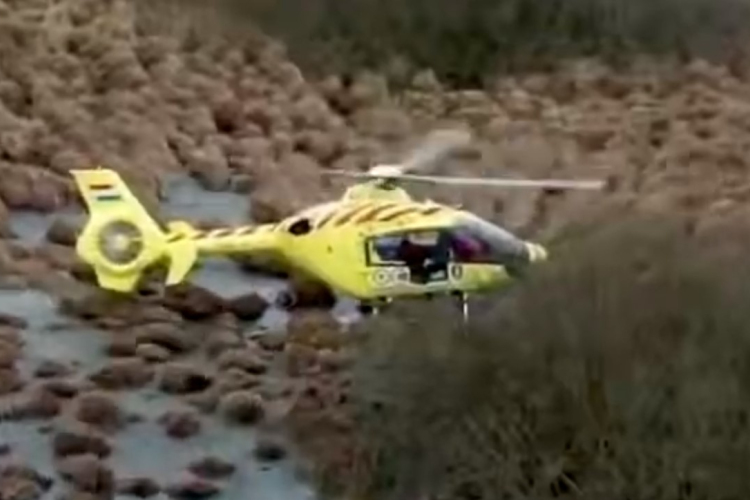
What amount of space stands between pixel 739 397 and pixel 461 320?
0.51 meters

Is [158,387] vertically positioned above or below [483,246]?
below

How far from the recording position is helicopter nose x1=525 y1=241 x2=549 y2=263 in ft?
10.9

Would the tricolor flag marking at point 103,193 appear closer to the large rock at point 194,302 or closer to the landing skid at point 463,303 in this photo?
the large rock at point 194,302

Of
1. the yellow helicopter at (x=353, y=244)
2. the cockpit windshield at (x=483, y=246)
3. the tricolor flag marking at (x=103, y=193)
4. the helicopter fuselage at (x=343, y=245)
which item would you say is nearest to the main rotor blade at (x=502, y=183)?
the yellow helicopter at (x=353, y=244)

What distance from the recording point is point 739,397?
2.81 meters

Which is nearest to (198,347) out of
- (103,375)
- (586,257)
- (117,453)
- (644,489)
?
(103,375)

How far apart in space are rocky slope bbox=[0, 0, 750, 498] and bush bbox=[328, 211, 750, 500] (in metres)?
0.14

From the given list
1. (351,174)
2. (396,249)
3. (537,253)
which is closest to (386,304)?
(396,249)

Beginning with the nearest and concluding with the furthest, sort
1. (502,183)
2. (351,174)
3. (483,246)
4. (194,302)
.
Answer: (483,246) < (194,302) < (502,183) < (351,174)

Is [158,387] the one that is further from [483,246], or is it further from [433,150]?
[433,150]

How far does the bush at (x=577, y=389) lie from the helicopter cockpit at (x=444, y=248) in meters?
0.21

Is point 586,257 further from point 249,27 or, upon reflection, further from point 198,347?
point 249,27

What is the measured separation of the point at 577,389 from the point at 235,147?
1875mm

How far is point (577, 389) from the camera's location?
288cm
